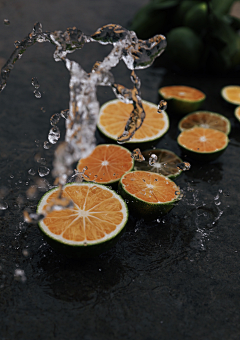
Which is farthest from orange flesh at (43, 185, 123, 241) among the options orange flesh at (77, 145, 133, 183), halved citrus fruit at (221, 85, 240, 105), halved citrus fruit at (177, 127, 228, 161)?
halved citrus fruit at (221, 85, 240, 105)

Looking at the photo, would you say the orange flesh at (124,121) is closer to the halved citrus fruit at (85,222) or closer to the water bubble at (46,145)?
the water bubble at (46,145)

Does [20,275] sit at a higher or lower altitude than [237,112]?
lower

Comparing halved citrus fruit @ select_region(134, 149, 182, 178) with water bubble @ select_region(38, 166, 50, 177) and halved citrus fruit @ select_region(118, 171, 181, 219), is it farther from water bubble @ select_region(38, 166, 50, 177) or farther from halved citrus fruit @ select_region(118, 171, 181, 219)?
water bubble @ select_region(38, 166, 50, 177)

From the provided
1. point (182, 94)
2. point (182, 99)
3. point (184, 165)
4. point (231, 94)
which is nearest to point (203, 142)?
point (184, 165)

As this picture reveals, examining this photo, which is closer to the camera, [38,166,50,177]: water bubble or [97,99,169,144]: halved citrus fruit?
[38,166,50,177]: water bubble

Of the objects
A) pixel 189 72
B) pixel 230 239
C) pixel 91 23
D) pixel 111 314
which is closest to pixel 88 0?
pixel 91 23

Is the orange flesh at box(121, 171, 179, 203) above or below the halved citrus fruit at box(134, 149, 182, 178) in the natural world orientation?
above

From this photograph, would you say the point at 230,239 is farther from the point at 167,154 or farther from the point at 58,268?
the point at 58,268

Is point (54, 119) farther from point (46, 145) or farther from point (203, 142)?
point (203, 142)
